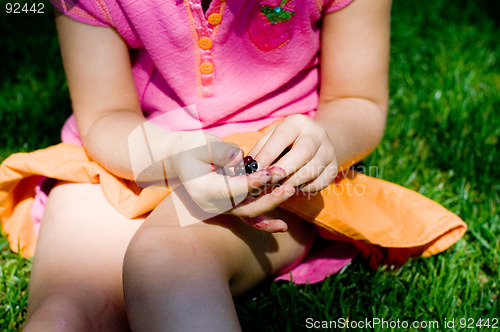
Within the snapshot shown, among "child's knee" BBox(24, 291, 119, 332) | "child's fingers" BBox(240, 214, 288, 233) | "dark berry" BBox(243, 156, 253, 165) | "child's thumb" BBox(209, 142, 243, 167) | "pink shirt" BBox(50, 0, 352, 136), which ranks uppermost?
"pink shirt" BBox(50, 0, 352, 136)

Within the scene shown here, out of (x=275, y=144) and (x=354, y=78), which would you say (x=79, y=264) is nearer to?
(x=275, y=144)

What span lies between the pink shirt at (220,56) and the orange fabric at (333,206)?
0.34 feet

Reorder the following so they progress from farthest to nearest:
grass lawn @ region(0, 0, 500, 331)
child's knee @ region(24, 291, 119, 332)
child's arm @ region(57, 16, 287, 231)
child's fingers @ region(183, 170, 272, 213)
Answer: grass lawn @ region(0, 0, 500, 331), child's arm @ region(57, 16, 287, 231), child's knee @ region(24, 291, 119, 332), child's fingers @ region(183, 170, 272, 213)

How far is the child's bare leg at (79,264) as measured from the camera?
1.00m

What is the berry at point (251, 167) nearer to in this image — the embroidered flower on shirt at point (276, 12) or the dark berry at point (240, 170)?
the dark berry at point (240, 170)

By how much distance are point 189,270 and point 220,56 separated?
472 mm

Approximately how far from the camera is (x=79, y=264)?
109 cm

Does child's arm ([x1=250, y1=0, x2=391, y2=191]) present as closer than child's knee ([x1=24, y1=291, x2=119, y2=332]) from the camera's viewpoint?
No

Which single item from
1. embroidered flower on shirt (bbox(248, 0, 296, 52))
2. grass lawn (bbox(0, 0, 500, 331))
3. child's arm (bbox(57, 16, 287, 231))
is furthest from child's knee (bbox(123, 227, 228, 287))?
embroidered flower on shirt (bbox(248, 0, 296, 52))

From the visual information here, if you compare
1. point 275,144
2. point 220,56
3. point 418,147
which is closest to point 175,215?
point 275,144

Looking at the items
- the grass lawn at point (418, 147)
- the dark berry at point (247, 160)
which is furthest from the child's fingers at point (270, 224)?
the grass lawn at point (418, 147)

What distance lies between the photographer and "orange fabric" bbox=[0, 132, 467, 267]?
44.0 inches

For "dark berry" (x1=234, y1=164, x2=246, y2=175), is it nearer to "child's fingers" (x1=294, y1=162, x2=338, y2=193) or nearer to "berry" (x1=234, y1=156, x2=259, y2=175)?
"berry" (x1=234, y1=156, x2=259, y2=175)

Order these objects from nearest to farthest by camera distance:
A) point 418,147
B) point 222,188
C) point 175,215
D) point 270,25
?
1. point 222,188
2. point 175,215
3. point 270,25
4. point 418,147
